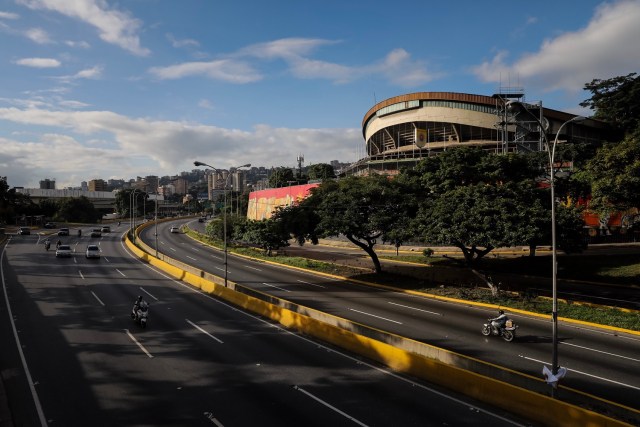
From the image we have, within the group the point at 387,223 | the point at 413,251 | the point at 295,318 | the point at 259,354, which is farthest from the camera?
the point at 413,251

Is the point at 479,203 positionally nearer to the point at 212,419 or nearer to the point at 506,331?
the point at 506,331

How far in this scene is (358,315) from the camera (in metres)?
24.9

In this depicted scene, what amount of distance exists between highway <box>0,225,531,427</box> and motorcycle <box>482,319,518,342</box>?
23.7 ft

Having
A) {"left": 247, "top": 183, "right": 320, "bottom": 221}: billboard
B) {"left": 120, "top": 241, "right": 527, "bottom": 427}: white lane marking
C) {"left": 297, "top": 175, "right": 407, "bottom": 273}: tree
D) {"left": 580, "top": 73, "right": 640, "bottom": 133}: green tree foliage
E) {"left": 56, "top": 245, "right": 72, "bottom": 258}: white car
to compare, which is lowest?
{"left": 120, "top": 241, "right": 527, "bottom": 427}: white lane marking

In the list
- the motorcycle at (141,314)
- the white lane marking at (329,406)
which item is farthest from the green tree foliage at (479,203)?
the motorcycle at (141,314)

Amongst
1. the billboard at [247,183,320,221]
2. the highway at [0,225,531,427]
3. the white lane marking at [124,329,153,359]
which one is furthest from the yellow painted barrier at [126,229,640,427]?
A: the billboard at [247,183,320,221]

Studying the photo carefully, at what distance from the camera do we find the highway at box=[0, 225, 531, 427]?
11945mm

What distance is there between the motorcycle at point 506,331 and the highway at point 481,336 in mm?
332

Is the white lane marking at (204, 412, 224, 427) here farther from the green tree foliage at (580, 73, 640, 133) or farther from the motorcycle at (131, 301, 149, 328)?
the green tree foliage at (580, 73, 640, 133)

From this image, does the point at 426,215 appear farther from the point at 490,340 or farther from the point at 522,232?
the point at 490,340

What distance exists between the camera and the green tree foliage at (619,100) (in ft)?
196

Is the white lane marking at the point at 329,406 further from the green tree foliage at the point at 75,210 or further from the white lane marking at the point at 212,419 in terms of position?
the green tree foliage at the point at 75,210

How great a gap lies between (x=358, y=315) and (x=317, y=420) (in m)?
13.5

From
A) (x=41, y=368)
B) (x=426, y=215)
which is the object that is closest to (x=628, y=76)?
(x=426, y=215)
